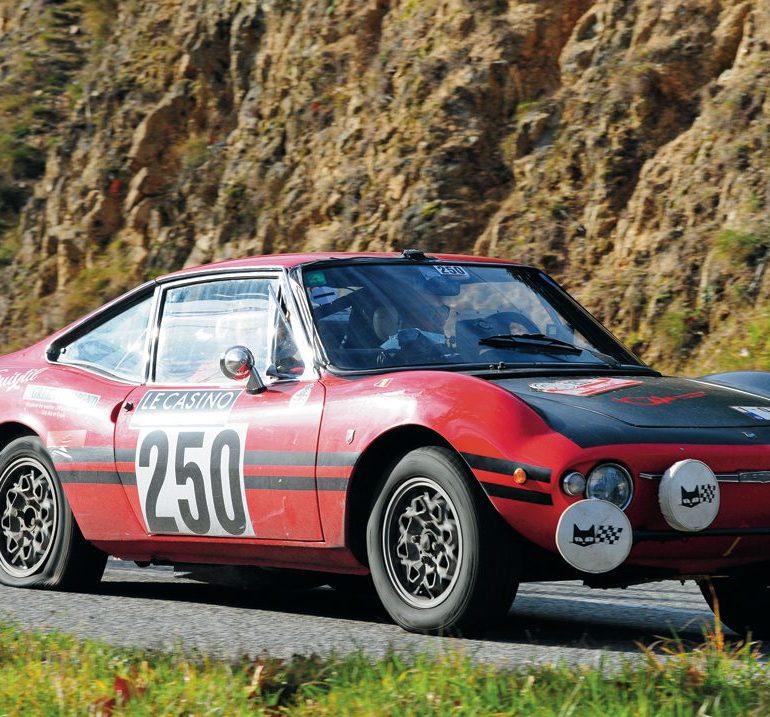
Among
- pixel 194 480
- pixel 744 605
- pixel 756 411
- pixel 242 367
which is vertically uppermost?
pixel 756 411

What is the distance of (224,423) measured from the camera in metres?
6.20

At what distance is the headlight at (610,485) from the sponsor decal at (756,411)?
75 centimetres

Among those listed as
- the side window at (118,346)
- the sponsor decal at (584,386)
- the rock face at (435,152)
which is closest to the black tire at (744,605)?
the sponsor decal at (584,386)

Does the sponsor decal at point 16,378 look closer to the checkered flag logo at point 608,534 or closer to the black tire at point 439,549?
the black tire at point 439,549

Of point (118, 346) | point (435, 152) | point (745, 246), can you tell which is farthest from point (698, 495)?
point (435, 152)

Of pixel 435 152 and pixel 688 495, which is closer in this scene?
pixel 688 495

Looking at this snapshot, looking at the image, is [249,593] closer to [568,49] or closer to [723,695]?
[723,695]

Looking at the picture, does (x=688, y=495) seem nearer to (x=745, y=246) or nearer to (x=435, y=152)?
(x=745, y=246)

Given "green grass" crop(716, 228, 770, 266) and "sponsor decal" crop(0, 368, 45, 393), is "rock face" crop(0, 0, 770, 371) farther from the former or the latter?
"sponsor decal" crop(0, 368, 45, 393)

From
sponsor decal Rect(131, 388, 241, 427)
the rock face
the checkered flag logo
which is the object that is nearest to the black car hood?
the checkered flag logo

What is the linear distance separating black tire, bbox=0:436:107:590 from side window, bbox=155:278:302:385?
84cm

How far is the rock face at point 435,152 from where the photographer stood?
1457cm

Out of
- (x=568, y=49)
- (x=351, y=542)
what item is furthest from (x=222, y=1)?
(x=351, y=542)

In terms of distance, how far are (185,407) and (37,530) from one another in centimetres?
124
